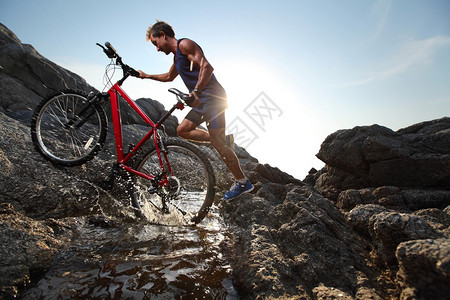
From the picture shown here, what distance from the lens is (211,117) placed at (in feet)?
12.3

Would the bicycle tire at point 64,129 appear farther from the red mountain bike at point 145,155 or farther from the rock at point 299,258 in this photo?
the rock at point 299,258

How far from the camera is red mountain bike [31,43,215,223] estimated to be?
3.66m

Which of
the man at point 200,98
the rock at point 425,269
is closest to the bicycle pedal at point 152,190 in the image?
the man at point 200,98

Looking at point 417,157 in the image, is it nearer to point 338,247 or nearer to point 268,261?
point 338,247

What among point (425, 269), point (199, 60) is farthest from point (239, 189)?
point (425, 269)

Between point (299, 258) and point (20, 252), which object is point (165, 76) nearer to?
point (20, 252)

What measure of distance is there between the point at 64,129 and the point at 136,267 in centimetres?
369

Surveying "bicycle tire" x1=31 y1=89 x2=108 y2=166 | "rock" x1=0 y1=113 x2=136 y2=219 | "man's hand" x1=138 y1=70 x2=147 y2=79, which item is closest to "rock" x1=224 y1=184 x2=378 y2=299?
"rock" x1=0 y1=113 x2=136 y2=219

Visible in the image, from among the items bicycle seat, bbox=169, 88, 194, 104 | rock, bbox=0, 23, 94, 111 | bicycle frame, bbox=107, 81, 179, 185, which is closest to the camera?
bicycle seat, bbox=169, 88, 194, 104

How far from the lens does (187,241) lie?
110 inches

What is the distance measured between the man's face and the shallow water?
3.23 m

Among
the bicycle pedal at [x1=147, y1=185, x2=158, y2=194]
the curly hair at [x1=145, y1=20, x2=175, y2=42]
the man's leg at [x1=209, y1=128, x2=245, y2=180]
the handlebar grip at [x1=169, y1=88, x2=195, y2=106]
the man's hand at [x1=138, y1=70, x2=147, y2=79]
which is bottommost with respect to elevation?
the bicycle pedal at [x1=147, y1=185, x2=158, y2=194]

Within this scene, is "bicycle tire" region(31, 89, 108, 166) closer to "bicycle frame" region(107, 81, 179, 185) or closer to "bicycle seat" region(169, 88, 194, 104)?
"bicycle frame" region(107, 81, 179, 185)

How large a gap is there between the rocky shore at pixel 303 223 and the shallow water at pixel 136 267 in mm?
151
